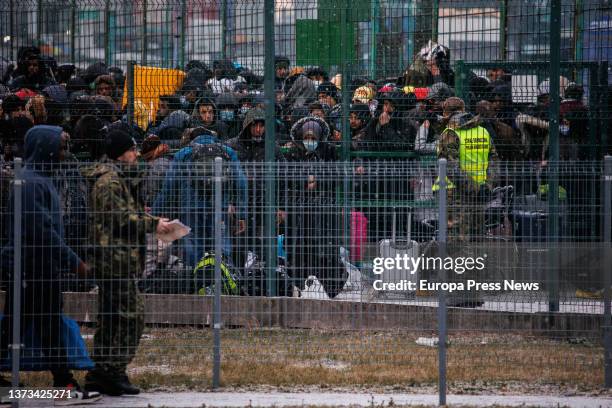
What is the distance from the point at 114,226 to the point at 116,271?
37cm

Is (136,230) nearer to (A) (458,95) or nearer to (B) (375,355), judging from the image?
(B) (375,355)

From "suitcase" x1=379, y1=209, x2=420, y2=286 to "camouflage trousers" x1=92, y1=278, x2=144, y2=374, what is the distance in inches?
83.4

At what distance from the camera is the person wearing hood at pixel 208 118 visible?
13.8 m

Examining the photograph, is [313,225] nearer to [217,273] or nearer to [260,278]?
[260,278]

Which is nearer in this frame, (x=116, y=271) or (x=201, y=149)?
(x=116, y=271)

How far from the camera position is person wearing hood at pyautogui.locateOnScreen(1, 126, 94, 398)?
31.8ft

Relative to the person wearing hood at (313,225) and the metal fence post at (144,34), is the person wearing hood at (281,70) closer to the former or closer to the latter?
the metal fence post at (144,34)

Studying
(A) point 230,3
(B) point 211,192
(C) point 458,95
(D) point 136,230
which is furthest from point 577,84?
(D) point 136,230

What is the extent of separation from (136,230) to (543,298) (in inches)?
142

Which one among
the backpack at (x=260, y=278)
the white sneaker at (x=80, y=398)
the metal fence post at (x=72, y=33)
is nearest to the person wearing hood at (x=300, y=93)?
the metal fence post at (x=72, y=33)

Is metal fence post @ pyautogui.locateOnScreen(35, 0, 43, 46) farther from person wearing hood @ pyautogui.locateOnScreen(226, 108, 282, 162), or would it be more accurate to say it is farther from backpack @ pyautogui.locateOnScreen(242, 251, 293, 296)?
backpack @ pyautogui.locateOnScreen(242, 251, 293, 296)

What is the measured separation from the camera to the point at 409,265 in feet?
33.3

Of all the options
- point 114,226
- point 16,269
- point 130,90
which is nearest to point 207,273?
point 114,226

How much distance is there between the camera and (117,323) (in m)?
9.71
